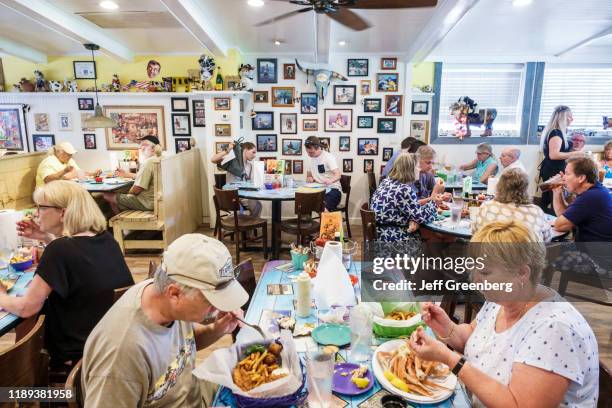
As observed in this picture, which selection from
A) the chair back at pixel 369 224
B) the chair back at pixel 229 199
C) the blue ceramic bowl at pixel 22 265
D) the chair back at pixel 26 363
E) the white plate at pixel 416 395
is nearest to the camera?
the white plate at pixel 416 395

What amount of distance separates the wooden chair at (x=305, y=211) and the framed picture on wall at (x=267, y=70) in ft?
8.53

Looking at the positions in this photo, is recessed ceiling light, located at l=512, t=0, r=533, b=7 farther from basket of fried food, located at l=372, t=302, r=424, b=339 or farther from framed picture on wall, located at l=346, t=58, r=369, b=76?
basket of fried food, located at l=372, t=302, r=424, b=339

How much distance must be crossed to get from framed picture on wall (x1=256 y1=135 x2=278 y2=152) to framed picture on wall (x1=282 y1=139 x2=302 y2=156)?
148mm

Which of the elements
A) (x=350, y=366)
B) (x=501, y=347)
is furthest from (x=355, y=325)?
(x=501, y=347)

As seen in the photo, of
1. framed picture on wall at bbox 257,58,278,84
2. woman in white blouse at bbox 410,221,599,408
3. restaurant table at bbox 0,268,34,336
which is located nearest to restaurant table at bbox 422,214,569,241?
woman in white blouse at bbox 410,221,599,408

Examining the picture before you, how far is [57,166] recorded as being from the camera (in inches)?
206

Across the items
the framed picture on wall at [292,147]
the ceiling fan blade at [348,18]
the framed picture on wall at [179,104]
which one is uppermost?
the ceiling fan blade at [348,18]

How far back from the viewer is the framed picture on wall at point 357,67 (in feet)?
20.0

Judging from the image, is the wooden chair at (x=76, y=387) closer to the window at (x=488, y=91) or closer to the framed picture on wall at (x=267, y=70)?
the framed picture on wall at (x=267, y=70)

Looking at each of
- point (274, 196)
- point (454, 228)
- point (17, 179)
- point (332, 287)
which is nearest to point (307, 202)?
point (274, 196)

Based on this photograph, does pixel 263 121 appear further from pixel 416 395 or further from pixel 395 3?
pixel 416 395

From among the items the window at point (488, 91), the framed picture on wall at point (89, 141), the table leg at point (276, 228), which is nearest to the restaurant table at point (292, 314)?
the table leg at point (276, 228)

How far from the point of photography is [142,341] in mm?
1169

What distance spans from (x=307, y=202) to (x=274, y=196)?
1.27 feet
